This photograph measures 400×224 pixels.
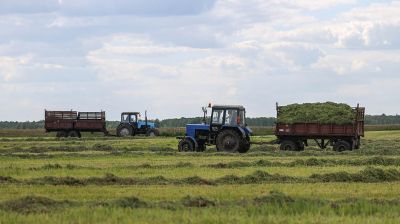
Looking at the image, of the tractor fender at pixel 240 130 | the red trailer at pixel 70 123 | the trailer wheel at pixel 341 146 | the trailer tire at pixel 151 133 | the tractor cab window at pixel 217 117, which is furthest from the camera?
the red trailer at pixel 70 123

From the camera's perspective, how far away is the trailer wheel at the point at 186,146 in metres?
42.4

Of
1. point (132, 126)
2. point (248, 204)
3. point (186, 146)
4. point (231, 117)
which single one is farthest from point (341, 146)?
point (132, 126)

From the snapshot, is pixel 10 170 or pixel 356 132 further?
pixel 356 132

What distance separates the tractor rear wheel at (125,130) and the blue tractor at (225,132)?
88.1ft

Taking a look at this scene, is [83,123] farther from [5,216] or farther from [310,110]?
[5,216]

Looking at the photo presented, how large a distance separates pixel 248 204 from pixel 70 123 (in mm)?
54460

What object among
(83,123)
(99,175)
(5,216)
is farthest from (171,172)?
(83,123)

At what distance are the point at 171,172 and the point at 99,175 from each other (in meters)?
2.69

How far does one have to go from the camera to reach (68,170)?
2802 cm

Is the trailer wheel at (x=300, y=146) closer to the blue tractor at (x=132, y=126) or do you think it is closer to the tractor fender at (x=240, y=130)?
the tractor fender at (x=240, y=130)

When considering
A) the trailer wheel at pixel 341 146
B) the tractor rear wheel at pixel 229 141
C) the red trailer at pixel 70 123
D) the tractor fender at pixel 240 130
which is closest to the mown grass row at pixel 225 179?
the tractor rear wheel at pixel 229 141

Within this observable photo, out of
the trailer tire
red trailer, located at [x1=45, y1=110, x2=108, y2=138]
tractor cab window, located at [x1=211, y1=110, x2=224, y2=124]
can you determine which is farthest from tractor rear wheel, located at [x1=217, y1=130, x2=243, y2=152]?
red trailer, located at [x1=45, y1=110, x2=108, y2=138]

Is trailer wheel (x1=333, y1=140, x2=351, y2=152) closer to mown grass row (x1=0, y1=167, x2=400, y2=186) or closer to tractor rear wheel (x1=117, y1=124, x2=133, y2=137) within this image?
mown grass row (x1=0, y1=167, x2=400, y2=186)

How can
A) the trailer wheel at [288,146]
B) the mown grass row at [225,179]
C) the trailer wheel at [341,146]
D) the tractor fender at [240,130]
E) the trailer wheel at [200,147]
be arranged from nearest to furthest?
the mown grass row at [225,179], the tractor fender at [240,130], the trailer wheel at [341,146], the trailer wheel at [200,147], the trailer wheel at [288,146]
